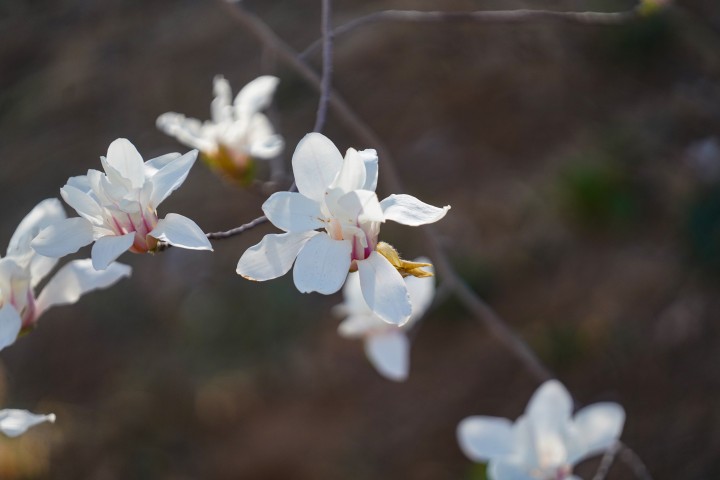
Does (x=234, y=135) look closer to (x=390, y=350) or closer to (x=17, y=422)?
(x=390, y=350)

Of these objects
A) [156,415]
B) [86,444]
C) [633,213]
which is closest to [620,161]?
[633,213]

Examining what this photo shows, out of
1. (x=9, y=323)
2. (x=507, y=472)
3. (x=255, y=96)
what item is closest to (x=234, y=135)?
(x=255, y=96)

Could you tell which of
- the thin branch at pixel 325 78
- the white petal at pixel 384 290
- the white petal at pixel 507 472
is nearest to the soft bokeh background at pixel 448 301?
the white petal at pixel 507 472

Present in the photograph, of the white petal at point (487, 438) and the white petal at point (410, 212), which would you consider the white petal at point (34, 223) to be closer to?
the white petal at point (410, 212)

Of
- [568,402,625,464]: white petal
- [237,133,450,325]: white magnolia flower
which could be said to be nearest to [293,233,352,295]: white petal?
[237,133,450,325]: white magnolia flower

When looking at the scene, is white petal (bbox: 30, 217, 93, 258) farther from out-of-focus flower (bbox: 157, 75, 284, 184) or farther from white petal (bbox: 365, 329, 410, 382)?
white petal (bbox: 365, 329, 410, 382)

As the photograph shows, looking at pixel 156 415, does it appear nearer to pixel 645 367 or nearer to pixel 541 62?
pixel 645 367

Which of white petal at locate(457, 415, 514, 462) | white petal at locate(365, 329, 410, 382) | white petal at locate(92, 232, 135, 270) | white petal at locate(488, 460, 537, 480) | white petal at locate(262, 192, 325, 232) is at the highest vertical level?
white petal at locate(262, 192, 325, 232)
